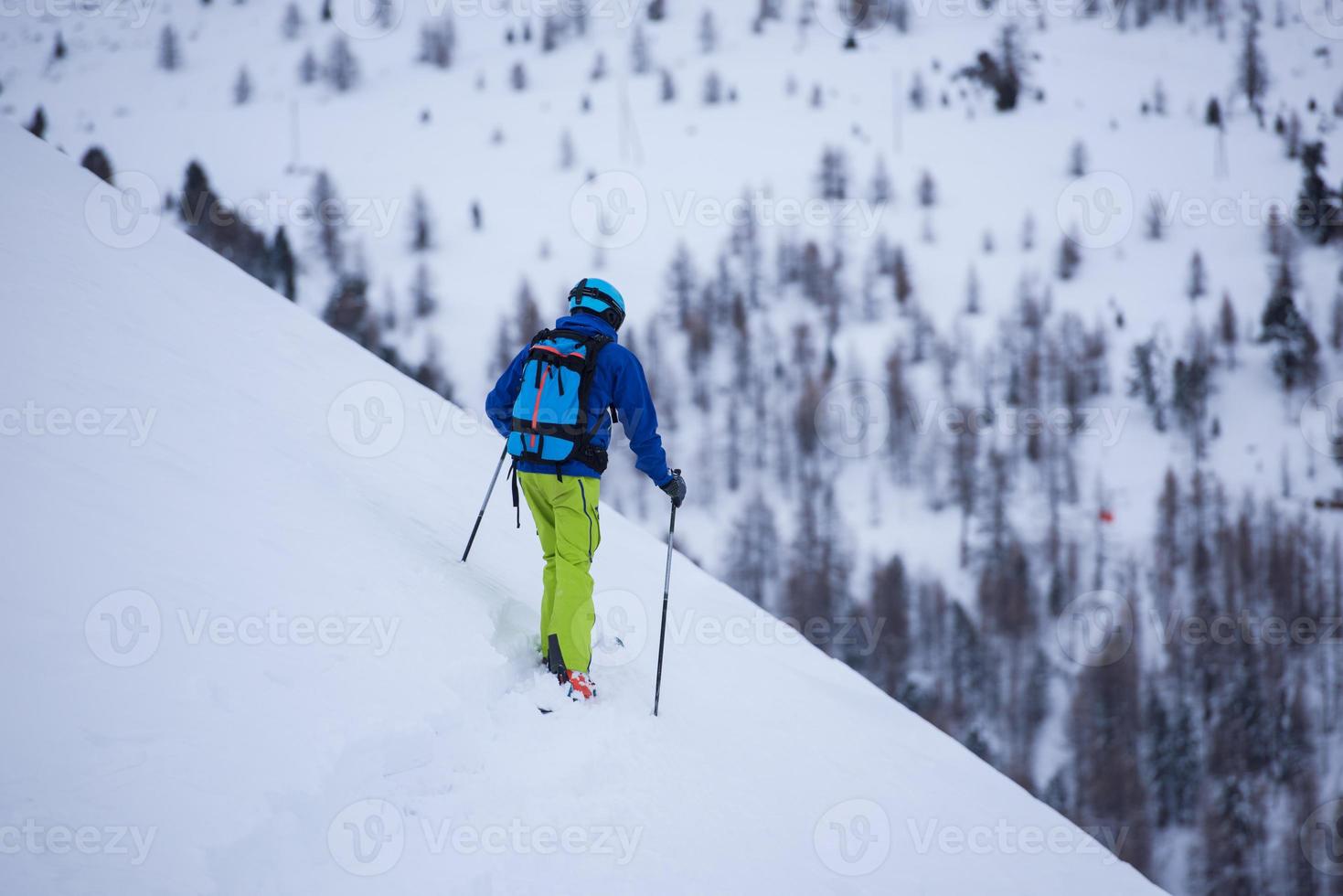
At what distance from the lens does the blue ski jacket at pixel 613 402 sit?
199 inches

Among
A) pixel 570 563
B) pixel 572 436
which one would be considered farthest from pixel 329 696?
pixel 572 436

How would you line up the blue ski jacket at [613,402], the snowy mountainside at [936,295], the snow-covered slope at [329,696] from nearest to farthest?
1. the snow-covered slope at [329,696]
2. the blue ski jacket at [613,402]
3. the snowy mountainside at [936,295]

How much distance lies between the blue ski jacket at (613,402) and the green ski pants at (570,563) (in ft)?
Answer: 0.35

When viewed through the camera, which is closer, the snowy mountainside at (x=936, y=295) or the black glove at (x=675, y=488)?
the black glove at (x=675, y=488)

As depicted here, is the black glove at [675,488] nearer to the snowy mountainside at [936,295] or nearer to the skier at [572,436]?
the skier at [572,436]

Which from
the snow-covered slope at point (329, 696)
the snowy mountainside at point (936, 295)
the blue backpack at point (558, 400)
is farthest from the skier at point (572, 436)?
the snowy mountainside at point (936, 295)

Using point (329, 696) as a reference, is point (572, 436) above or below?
above

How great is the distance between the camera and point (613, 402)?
16.9 feet

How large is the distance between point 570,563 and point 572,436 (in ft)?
2.76

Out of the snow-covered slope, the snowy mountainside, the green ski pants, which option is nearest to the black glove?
the green ski pants

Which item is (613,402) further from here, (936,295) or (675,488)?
(936,295)

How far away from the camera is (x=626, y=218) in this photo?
3302 inches

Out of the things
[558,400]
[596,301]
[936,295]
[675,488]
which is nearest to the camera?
[558,400]

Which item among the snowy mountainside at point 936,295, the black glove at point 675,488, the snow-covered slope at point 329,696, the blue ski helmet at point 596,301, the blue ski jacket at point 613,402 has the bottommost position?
the snow-covered slope at point 329,696
